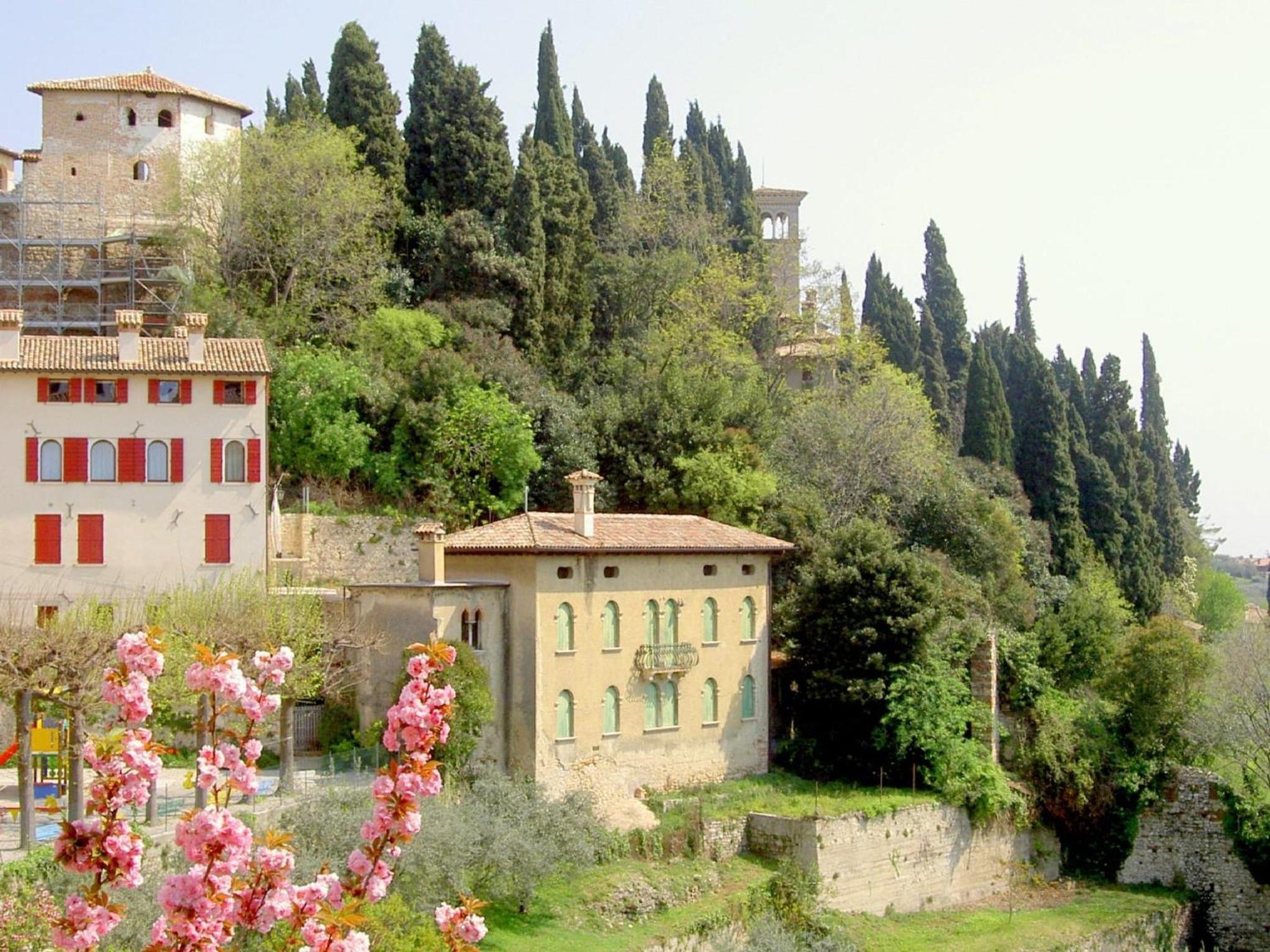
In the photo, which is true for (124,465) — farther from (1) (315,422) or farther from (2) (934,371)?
(2) (934,371)

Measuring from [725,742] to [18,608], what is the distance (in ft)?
51.1

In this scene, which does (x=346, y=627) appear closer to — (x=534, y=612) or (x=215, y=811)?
(x=534, y=612)

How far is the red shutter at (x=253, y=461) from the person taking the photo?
36.1 metres

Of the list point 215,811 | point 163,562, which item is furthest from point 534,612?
point 215,811

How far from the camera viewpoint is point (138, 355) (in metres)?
35.7

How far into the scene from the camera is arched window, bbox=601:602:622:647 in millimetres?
32094

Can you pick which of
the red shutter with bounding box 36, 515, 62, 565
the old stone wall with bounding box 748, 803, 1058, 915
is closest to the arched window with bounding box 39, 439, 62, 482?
the red shutter with bounding box 36, 515, 62, 565

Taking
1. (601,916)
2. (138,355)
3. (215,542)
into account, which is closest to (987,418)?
(215,542)

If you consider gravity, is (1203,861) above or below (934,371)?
below

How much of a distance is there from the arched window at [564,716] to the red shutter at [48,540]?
1216 centimetres

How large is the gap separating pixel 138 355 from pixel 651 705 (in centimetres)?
1413

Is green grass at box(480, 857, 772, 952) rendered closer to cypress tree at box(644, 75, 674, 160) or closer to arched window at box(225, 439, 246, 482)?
arched window at box(225, 439, 246, 482)

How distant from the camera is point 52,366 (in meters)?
34.9

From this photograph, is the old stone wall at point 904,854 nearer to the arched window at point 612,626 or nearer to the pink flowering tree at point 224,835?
the arched window at point 612,626
